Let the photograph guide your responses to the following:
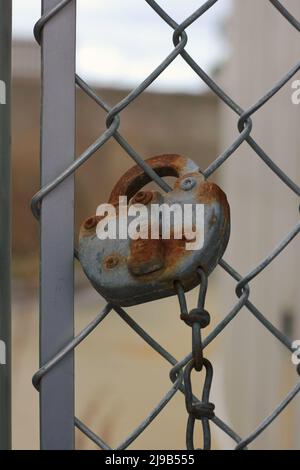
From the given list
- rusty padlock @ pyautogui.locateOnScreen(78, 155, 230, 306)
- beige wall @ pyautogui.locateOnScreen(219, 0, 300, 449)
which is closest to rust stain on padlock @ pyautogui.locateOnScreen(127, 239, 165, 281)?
rusty padlock @ pyautogui.locateOnScreen(78, 155, 230, 306)

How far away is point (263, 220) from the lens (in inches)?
86.7

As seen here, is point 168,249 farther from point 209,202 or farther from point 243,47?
point 243,47

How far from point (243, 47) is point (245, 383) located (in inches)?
41.6

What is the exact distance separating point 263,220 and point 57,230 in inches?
72.7

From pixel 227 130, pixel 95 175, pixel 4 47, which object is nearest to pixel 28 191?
pixel 95 175

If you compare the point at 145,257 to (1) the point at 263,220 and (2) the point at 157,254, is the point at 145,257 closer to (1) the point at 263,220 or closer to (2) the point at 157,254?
(2) the point at 157,254

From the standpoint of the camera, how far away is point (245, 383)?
7.41 ft

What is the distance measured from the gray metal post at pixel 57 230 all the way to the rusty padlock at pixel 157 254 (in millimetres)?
16

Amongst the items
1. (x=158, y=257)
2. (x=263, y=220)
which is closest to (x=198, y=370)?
(x=158, y=257)

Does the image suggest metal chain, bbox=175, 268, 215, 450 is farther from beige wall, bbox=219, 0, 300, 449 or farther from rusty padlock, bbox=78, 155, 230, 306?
beige wall, bbox=219, 0, 300, 449

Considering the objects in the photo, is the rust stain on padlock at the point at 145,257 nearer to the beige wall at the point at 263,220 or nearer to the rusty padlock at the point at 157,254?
the rusty padlock at the point at 157,254

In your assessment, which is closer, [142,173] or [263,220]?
[142,173]

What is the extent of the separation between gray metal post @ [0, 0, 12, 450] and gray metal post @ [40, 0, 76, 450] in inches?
1.0

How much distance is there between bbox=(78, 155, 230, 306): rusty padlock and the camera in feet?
1.27
